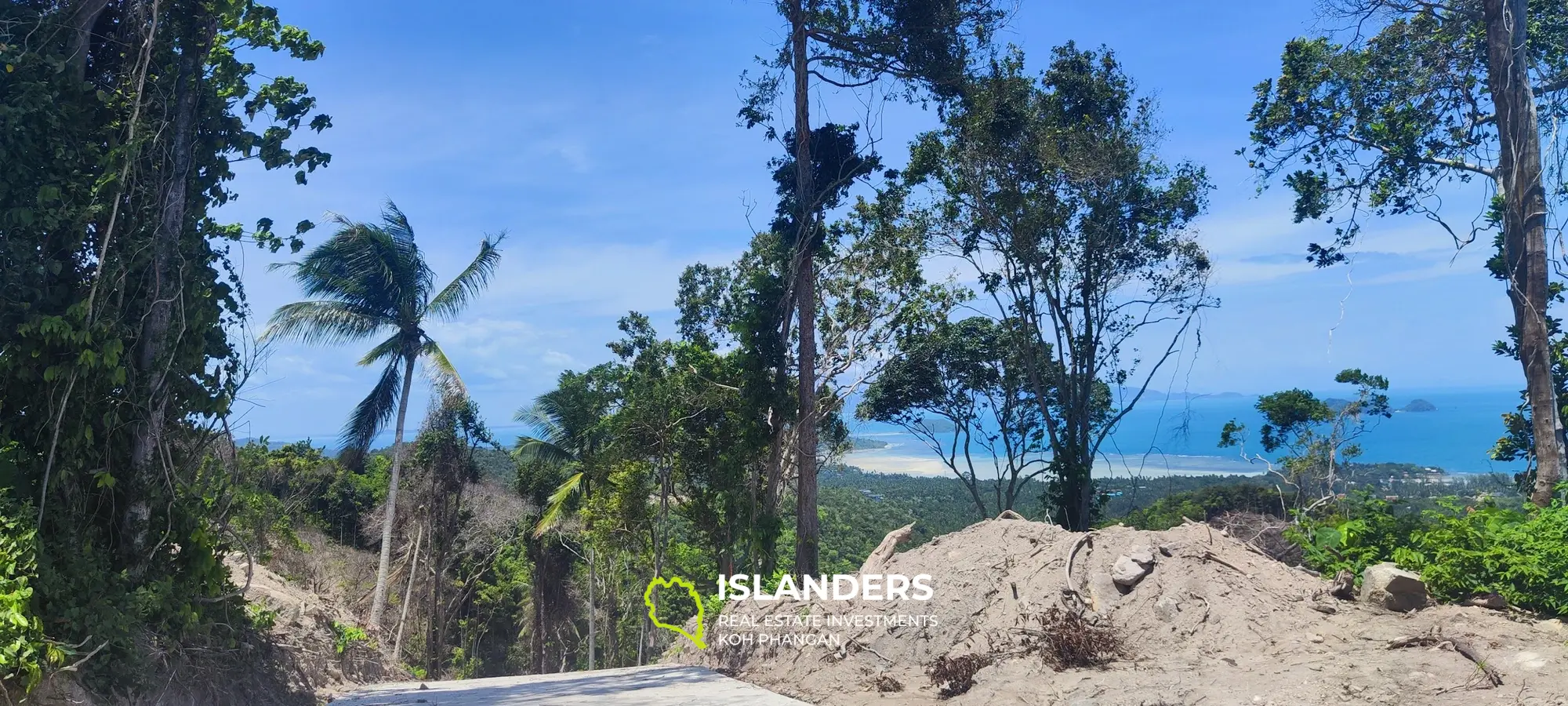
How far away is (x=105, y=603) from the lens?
629 centimetres

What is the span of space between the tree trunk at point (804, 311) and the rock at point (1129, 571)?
6007 millimetres

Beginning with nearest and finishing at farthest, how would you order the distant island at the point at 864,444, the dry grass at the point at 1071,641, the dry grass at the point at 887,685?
the dry grass at the point at 1071,641
the dry grass at the point at 887,685
the distant island at the point at 864,444

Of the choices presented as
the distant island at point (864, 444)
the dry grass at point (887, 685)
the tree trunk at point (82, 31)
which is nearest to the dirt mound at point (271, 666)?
the tree trunk at point (82, 31)

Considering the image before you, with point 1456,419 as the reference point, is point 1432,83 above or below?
above

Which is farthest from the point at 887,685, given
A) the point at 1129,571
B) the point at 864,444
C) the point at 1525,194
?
the point at 864,444

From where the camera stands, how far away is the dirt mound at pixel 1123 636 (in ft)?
22.7

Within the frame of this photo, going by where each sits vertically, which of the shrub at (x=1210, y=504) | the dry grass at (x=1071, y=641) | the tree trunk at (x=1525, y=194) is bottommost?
the dry grass at (x=1071, y=641)

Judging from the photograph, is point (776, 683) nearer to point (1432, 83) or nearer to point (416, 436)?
Answer: point (1432, 83)

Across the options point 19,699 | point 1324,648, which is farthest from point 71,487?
point 1324,648

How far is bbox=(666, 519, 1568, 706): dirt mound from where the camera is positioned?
6.93 m

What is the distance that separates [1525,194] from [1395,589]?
6.76 metres

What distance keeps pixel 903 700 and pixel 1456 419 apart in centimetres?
4655

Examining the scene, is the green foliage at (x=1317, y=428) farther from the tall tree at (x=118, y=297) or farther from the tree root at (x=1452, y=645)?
the tall tree at (x=118, y=297)

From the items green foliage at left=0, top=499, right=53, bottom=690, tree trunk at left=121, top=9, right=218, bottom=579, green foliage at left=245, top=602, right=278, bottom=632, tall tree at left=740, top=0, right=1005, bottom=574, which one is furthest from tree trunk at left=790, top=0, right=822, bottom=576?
green foliage at left=0, top=499, right=53, bottom=690
